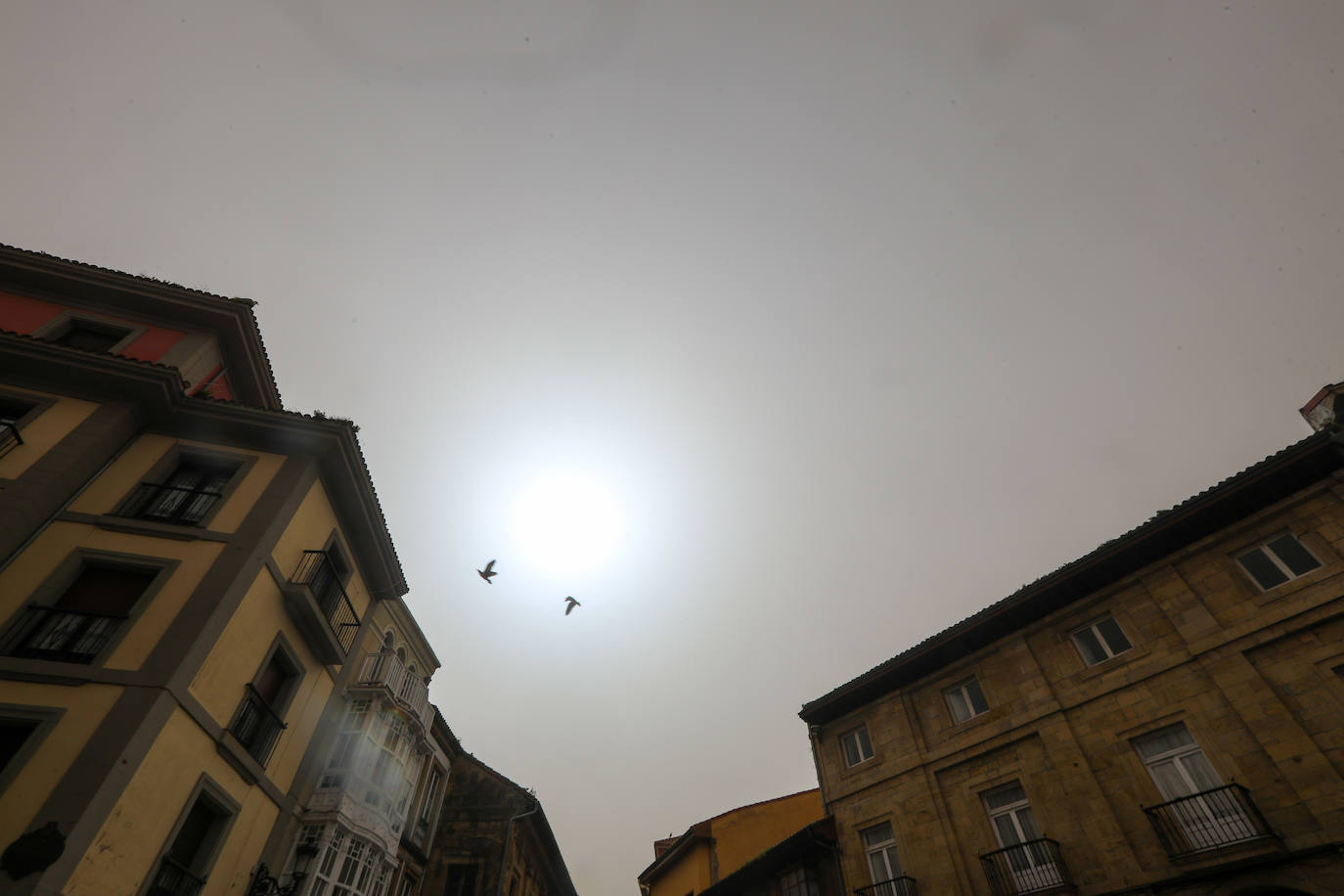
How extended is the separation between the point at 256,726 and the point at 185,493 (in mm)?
5666

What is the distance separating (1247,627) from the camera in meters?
13.7

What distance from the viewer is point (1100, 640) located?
16250mm

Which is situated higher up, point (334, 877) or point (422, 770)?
point (422, 770)

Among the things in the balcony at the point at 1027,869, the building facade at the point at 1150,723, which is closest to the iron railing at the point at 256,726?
the building facade at the point at 1150,723

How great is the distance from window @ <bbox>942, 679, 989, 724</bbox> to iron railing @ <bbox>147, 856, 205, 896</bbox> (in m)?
18.7

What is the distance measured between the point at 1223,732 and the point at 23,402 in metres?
27.2

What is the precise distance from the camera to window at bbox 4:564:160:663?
37.4ft

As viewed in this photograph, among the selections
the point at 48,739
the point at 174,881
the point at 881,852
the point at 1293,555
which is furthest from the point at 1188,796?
the point at 48,739

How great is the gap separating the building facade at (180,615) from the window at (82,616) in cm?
4

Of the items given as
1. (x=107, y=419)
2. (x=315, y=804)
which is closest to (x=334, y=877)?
(x=315, y=804)

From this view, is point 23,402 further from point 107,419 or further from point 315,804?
point 315,804

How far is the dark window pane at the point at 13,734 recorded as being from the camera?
34.1 ft

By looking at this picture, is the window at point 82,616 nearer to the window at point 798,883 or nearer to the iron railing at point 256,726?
the iron railing at point 256,726

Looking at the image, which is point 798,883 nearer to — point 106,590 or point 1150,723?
point 1150,723
